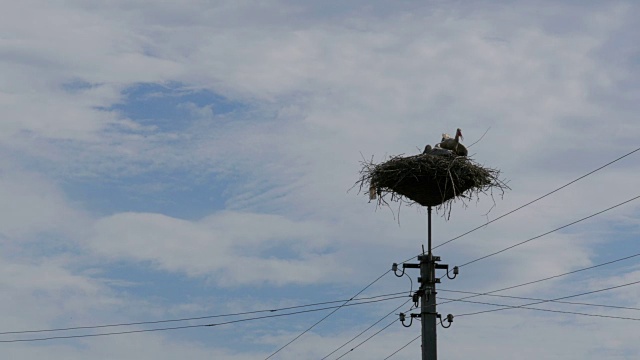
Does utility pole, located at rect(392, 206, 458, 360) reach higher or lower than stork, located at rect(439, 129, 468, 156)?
lower

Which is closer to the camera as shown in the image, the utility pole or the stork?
the utility pole

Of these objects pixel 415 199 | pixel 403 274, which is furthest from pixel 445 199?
pixel 403 274

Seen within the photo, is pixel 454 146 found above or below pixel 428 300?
above

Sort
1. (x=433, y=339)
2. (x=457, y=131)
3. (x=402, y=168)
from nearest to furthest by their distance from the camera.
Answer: (x=433, y=339) < (x=402, y=168) < (x=457, y=131)

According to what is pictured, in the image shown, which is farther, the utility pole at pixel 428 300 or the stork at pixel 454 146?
the stork at pixel 454 146

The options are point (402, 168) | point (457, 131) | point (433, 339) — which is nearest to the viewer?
point (433, 339)

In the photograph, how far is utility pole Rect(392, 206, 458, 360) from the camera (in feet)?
45.9

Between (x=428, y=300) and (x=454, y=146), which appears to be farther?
(x=454, y=146)

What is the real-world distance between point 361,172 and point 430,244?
182cm

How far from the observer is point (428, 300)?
14164 mm

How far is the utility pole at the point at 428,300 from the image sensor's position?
13992mm

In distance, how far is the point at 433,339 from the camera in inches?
553

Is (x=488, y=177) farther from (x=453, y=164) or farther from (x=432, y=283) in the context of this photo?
(x=432, y=283)

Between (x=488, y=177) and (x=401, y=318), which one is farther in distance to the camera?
(x=488, y=177)
